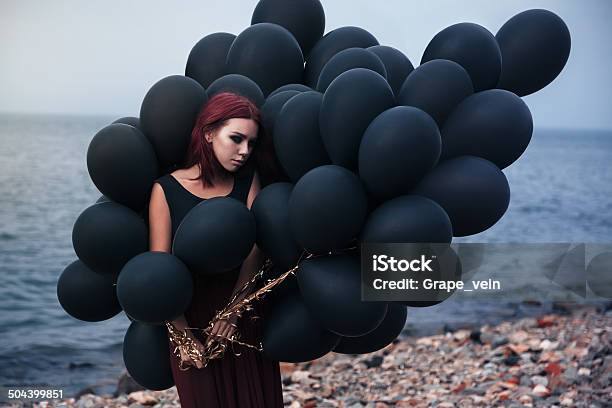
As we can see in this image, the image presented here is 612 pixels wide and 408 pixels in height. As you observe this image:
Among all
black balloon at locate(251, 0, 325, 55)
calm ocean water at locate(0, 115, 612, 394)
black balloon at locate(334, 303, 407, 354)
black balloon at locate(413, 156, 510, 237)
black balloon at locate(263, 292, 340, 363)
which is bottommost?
calm ocean water at locate(0, 115, 612, 394)

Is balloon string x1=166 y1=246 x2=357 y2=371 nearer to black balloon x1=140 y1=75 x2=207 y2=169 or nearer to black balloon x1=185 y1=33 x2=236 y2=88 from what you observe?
black balloon x1=140 y1=75 x2=207 y2=169

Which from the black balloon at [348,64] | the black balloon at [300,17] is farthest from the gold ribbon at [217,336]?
the black balloon at [300,17]

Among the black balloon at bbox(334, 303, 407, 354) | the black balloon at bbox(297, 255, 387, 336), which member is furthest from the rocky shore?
the black balloon at bbox(297, 255, 387, 336)

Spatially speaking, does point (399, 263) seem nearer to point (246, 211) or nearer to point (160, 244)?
point (246, 211)

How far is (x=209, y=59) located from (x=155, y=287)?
0.97m

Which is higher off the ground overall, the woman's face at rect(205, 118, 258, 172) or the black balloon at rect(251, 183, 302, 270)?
the woman's face at rect(205, 118, 258, 172)

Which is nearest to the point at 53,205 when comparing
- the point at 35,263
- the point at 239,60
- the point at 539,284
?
the point at 35,263

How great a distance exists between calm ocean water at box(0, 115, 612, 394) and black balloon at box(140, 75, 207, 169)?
12.0 ft

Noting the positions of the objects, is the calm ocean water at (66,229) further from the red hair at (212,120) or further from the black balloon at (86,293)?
the red hair at (212,120)

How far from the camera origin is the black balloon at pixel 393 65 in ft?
8.24

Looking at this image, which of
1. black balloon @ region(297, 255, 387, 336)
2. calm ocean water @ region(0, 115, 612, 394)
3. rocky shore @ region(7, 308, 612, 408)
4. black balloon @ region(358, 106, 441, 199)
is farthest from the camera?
calm ocean water @ region(0, 115, 612, 394)

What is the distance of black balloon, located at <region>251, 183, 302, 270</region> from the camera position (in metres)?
2.13

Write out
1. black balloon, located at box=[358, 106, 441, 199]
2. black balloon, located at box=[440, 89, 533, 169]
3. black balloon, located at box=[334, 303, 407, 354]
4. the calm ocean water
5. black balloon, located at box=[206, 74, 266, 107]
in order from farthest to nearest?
1. the calm ocean water
2. black balloon, located at box=[334, 303, 407, 354]
3. black balloon, located at box=[206, 74, 266, 107]
4. black balloon, located at box=[440, 89, 533, 169]
5. black balloon, located at box=[358, 106, 441, 199]

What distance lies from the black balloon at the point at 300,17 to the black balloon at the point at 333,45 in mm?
101
